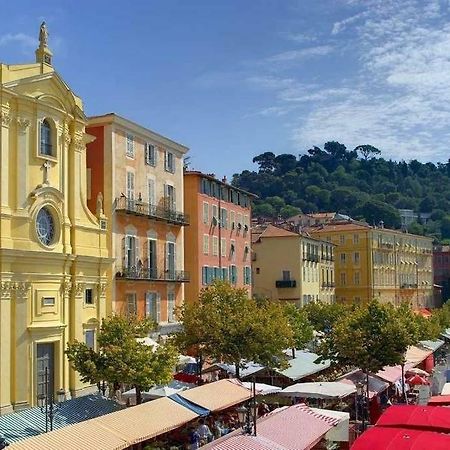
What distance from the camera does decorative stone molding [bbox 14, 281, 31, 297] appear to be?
30.2m

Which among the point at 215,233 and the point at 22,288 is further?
the point at 215,233

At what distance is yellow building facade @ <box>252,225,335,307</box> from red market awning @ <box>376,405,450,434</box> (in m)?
48.8

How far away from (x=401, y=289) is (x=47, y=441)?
3520 inches

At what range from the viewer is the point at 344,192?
197000 mm

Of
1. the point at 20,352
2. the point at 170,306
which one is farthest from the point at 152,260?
the point at 20,352

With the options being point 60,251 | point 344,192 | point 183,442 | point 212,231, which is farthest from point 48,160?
point 344,192

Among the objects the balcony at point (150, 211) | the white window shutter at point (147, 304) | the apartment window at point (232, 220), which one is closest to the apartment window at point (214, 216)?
the apartment window at point (232, 220)

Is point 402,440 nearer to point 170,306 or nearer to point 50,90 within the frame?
point 50,90

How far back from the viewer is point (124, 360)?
28.4 meters

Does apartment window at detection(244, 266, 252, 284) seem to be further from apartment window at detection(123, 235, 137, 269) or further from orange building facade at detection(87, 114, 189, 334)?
apartment window at detection(123, 235, 137, 269)

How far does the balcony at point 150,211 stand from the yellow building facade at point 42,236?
425 cm

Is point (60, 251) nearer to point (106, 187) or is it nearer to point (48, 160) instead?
point (48, 160)

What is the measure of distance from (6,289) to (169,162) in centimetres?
1844

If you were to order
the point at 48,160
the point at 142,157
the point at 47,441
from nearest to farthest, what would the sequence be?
the point at 47,441 < the point at 48,160 < the point at 142,157
